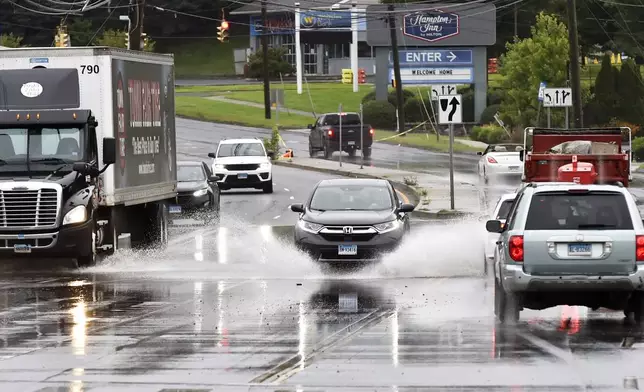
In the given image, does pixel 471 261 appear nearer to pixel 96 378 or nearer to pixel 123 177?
pixel 123 177

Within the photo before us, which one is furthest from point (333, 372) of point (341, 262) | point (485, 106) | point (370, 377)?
point (485, 106)

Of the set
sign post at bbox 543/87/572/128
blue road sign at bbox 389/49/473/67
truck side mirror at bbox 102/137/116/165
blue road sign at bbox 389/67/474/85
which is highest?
blue road sign at bbox 389/49/473/67

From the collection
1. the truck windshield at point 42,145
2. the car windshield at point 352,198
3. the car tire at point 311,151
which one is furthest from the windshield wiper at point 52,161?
the car tire at point 311,151

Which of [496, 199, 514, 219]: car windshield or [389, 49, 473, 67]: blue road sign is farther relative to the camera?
[389, 49, 473, 67]: blue road sign

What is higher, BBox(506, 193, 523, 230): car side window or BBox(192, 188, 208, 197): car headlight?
BBox(506, 193, 523, 230): car side window

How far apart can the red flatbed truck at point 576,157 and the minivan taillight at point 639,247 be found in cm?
937

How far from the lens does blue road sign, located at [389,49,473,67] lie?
84875 millimetres

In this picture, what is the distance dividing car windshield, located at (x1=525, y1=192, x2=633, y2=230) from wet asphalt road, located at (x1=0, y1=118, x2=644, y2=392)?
1.14m

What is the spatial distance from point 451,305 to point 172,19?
116m

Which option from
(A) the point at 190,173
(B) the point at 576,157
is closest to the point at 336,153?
(A) the point at 190,173

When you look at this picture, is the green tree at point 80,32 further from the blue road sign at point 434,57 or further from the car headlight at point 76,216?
the car headlight at point 76,216

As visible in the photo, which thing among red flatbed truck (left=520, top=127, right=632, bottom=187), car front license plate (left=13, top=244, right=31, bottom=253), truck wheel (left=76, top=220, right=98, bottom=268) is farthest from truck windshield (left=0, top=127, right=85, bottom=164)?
red flatbed truck (left=520, top=127, right=632, bottom=187)

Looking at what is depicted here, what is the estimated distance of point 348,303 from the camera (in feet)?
58.6

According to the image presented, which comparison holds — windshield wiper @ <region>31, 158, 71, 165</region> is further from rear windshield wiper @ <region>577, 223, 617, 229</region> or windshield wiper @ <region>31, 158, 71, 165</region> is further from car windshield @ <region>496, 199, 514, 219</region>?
rear windshield wiper @ <region>577, 223, 617, 229</region>
